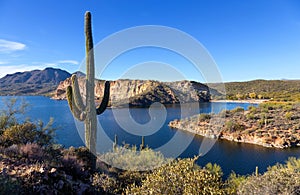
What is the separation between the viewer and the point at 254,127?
29.8 m

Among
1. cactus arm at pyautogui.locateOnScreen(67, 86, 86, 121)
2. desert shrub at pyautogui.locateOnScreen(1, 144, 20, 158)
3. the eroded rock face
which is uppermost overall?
the eroded rock face

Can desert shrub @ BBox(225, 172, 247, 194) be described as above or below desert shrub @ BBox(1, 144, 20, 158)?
below

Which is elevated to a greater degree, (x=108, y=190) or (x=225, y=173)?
(x=108, y=190)

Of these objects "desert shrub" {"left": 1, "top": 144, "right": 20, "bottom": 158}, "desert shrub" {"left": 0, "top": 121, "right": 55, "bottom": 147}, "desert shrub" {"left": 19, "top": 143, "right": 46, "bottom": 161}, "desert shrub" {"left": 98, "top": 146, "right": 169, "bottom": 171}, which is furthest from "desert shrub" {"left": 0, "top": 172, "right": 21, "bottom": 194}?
"desert shrub" {"left": 98, "top": 146, "right": 169, "bottom": 171}

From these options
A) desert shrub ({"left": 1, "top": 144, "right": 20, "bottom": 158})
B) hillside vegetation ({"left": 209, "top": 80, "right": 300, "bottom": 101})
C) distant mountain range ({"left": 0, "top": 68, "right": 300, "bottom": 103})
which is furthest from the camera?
hillside vegetation ({"left": 209, "top": 80, "right": 300, "bottom": 101})

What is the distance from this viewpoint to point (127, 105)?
6462 cm

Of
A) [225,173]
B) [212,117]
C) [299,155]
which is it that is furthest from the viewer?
[212,117]

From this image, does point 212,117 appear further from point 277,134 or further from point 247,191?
point 247,191

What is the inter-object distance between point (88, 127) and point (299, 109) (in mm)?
39276

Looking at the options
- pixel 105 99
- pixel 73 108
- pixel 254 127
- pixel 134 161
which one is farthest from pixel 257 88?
pixel 73 108

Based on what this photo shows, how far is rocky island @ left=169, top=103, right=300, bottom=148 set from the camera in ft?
82.8

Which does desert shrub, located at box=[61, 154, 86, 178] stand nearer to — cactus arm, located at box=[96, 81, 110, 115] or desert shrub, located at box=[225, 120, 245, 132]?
cactus arm, located at box=[96, 81, 110, 115]

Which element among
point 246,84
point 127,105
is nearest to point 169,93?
point 127,105

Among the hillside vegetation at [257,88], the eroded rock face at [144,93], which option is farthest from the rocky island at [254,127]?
the hillside vegetation at [257,88]
